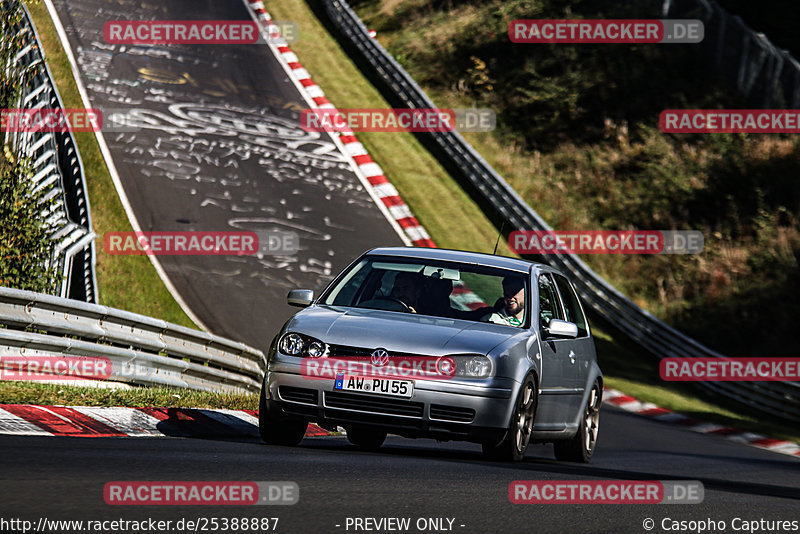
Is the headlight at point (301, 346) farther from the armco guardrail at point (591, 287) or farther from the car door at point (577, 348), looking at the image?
the armco guardrail at point (591, 287)

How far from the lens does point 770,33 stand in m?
34.8

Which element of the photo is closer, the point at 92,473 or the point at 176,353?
the point at 92,473

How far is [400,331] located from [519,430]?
1.20m

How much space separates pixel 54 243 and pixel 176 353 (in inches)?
99.1

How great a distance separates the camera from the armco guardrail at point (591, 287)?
67.2 ft

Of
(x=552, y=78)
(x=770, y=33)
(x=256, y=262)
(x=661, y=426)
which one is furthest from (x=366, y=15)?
(x=661, y=426)

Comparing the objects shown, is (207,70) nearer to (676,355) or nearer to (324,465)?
(676,355)

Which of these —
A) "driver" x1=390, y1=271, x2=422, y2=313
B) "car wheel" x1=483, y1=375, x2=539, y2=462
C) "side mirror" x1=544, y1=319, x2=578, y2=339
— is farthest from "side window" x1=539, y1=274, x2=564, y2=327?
"driver" x1=390, y1=271, x2=422, y2=313

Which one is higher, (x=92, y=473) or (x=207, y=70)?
(x=92, y=473)

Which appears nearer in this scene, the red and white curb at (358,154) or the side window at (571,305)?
the side window at (571,305)
